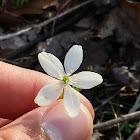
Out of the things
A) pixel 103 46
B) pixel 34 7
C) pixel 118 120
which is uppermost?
pixel 34 7

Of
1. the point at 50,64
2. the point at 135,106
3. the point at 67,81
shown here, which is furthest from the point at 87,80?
the point at 135,106

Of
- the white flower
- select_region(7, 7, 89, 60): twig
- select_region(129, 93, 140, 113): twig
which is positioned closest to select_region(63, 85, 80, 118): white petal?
the white flower

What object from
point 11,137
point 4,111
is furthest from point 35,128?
point 4,111

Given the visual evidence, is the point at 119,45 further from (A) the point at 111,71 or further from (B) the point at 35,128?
(B) the point at 35,128

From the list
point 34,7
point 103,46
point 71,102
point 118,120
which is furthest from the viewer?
point 34,7

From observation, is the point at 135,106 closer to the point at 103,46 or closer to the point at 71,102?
the point at 103,46

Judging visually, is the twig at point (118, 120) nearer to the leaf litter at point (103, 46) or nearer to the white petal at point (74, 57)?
the leaf litter at point (103, 46)
